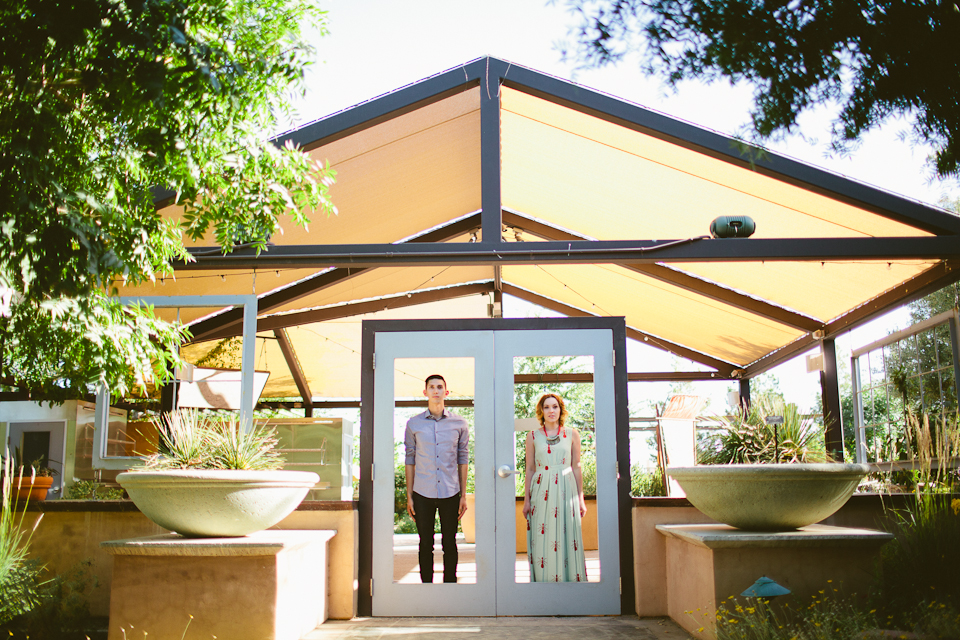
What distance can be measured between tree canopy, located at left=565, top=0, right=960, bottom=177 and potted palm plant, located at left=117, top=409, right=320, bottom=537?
107 inches

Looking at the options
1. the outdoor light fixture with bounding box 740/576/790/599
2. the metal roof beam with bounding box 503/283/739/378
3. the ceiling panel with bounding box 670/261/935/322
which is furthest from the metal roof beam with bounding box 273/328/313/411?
the outdoor light fixture with bounding box 740/576/790/599

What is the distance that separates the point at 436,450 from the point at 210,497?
1.96 m

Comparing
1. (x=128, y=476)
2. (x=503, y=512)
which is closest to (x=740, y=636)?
(x=503, y=512)

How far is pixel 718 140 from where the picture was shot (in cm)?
546

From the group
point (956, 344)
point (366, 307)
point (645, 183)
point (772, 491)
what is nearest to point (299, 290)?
point (366, 307)

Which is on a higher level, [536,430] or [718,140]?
[718,140]

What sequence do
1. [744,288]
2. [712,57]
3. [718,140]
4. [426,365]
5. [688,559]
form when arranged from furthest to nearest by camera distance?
[744,288] < [426,365] < [718,140] < [688,559] < [712,57]

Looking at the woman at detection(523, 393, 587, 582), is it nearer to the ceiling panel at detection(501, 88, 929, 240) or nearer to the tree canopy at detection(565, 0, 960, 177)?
the ceiling panel at detection(501, 88, 929, 240)

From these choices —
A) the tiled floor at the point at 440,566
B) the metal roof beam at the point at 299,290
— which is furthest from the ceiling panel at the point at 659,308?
the tiled floor at the point at 440,566

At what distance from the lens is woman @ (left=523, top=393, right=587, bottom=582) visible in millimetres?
5570

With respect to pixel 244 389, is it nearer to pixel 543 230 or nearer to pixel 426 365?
pixel 426 365

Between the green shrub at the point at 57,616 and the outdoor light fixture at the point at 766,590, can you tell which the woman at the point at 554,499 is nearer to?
the outdoor light fixture at the point at 766,590

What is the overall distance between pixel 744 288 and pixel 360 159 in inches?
174

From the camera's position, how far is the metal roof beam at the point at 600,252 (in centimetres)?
563
